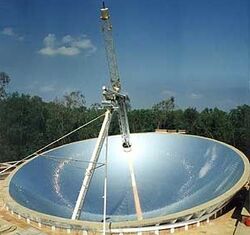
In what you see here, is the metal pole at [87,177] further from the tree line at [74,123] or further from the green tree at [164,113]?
the green tree at [164,113]

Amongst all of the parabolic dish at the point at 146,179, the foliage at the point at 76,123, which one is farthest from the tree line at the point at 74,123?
the parabolic dish at the point at 146,179

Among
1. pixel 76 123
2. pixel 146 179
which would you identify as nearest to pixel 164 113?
pixel 76 123

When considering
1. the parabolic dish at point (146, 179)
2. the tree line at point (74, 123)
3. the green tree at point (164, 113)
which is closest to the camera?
the parabolic dish at point (146, 179)

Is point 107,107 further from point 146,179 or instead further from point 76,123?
point 76,123

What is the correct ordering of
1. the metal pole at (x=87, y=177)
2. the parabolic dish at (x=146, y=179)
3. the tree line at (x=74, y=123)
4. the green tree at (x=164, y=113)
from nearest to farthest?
the metal pole at (x=87, y=177), the parabolic dish at (x=146, y=179), the tree line at (x=74, y=123), the green tree at (x=164, y=113)

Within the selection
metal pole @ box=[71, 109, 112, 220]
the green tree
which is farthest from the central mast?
the green tree

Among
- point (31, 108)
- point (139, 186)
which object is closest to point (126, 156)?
point (139, 186)

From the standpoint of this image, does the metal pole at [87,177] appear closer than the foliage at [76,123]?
Yes
